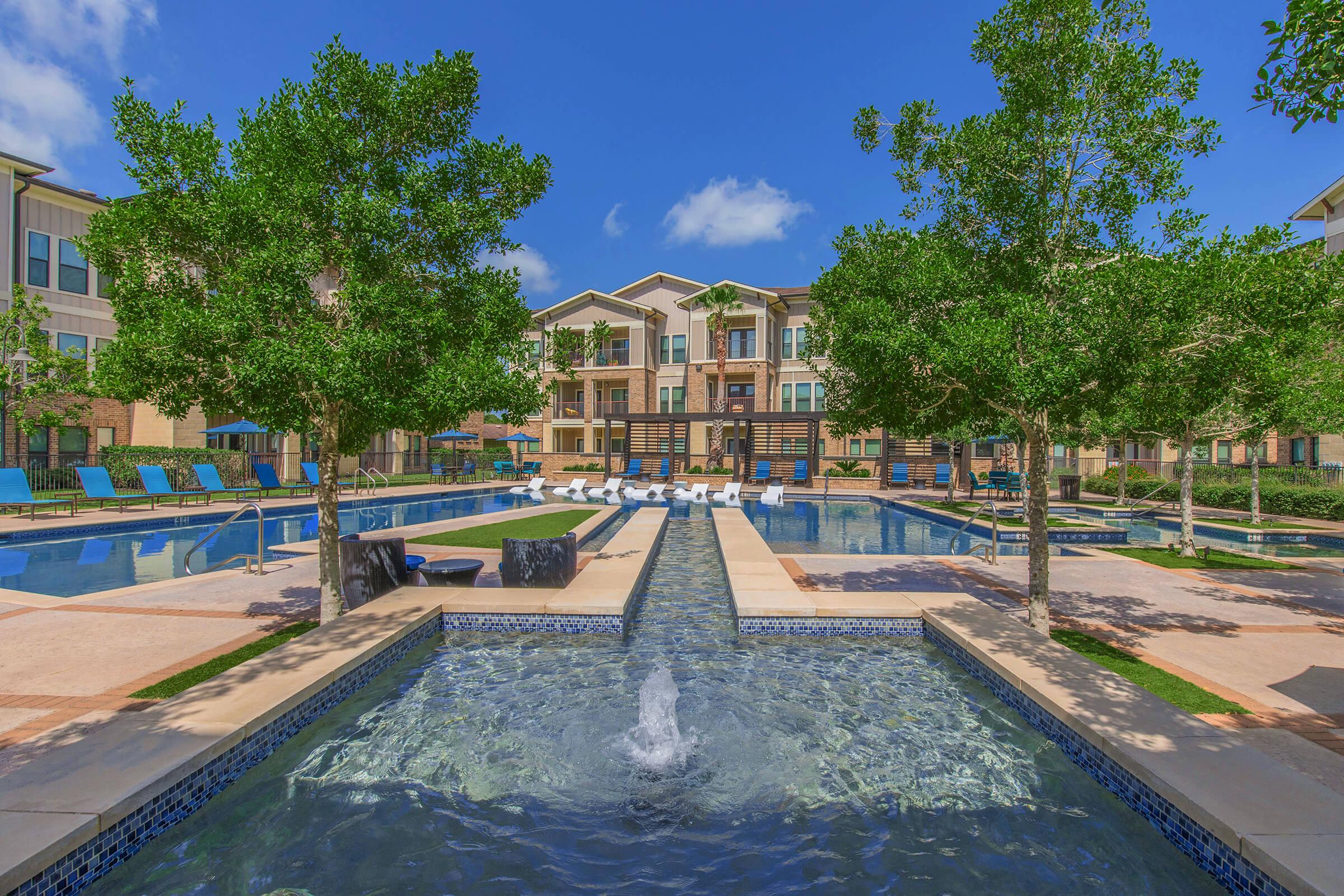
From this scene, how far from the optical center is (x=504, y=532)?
544 inches

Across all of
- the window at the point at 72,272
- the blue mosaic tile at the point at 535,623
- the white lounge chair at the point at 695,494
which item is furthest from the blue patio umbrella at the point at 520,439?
the blue mosaic tile at the point at 535,623

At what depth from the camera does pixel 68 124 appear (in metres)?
25.9

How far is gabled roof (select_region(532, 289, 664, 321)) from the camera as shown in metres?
37.8

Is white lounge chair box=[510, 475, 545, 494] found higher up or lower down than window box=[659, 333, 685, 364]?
lower down

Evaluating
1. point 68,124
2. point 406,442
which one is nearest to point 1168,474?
point 406,442

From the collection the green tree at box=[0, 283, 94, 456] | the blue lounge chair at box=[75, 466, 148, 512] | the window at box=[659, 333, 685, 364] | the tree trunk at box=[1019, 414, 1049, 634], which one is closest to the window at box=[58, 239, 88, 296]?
the green tree at box=[0, 283, 94, 456]

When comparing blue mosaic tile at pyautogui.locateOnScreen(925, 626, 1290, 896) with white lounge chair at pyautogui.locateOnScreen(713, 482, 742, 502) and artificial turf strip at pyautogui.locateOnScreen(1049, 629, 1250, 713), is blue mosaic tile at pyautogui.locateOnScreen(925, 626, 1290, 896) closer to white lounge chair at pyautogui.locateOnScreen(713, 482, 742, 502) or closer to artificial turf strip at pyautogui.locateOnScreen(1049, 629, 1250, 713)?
artificial turf strip at pyautogui.locateOnScreen(1049, 629, 1250, 713)

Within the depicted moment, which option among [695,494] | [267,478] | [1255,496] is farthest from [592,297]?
[1255,496]

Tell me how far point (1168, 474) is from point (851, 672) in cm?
2805

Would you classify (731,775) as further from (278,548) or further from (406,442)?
(406,442)

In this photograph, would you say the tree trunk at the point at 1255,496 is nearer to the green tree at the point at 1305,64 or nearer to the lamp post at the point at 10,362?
the green tree at the point at 1305,64

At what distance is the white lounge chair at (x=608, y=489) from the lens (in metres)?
23.3

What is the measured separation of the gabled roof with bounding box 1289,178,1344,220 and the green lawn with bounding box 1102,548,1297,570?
21571mm

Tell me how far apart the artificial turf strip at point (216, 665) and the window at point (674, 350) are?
33.0 meters
